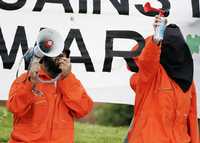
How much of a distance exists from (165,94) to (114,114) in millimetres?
4136

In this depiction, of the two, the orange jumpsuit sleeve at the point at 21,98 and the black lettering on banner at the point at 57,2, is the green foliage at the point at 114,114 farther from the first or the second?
the orange jumpsuit sleeve at the point at 21,98

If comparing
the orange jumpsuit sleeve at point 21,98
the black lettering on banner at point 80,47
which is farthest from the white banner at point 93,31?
the orange jumpsuit sleeve at point 21,98

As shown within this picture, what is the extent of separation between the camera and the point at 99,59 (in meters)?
7.46

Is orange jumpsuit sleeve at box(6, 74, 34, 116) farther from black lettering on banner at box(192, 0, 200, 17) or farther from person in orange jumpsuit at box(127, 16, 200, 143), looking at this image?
black lettering on banner at box(192, 0, 200, 17)

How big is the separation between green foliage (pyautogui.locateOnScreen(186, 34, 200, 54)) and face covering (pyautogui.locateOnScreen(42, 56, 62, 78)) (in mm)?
1582

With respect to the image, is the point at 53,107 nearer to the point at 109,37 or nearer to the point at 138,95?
the point at 138,95

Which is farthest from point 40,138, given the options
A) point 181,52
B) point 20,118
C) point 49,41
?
point 181,52

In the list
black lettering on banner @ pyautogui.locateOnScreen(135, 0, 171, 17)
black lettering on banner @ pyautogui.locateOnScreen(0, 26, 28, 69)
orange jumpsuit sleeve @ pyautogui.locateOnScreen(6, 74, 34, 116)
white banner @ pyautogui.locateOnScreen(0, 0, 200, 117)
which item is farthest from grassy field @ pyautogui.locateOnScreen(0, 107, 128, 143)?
orange jumpsuit sleeve @ pyautogui.locateOnScreen(6, 74, 34, 116)

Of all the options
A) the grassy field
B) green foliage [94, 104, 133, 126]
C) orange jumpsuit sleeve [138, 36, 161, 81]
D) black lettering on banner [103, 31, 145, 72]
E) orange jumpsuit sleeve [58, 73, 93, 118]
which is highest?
orange jumpsuit sleeve [138, 36, 161, 81]

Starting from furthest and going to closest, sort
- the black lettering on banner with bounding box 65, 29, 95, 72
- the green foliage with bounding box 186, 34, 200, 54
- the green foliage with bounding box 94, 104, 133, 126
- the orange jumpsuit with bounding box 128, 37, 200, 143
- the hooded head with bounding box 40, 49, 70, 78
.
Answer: the green foliage with bounding box 94, 104, 133, 126
the green foliage with bounding box 186, 34, 200, 54
the black lettering on banner with bounding box 65, 29, 95, 72
the hooded head with bounding box 40, 49, 70, 78
the orange jumpsuit with bounding box 128, 37, 200, 143

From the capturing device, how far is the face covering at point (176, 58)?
627 centimetres

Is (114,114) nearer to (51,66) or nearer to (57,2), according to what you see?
(57,2)

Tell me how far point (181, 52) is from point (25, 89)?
119cm

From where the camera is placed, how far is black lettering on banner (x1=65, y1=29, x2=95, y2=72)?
741 cm
